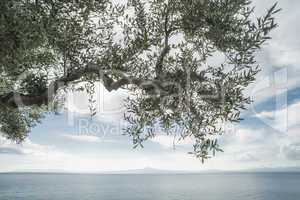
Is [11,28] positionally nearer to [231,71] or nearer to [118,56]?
[118,56]

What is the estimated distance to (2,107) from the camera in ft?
37.0

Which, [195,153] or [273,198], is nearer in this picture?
[195,153]

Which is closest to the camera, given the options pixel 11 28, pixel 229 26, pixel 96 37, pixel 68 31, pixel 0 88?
pixel 11 28

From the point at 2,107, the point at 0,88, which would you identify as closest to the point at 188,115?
the point at 2,107

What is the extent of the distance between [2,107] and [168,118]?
5.42m

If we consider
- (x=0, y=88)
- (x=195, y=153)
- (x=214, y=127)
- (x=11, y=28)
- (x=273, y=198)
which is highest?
(x=11, y=28)

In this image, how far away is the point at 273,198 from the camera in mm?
175875

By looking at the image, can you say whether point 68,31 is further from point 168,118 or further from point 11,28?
point 168,118

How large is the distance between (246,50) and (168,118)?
3.30m

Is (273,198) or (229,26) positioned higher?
(229,26)

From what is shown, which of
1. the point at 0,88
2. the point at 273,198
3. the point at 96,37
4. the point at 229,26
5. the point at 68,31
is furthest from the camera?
the point at 273,198

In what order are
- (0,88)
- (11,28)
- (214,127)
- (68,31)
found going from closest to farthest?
(11,28), (214,127), (68,31), (0,88)

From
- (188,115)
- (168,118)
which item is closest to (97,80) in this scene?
(168,118)

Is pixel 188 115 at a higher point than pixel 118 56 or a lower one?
lower
